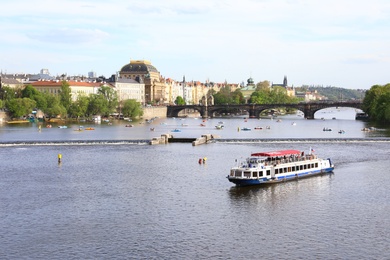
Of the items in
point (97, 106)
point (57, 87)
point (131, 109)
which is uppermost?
point (57, 87)

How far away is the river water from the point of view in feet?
112

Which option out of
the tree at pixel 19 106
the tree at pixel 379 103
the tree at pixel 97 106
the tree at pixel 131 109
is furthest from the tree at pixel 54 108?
the tree at pixel 379 103

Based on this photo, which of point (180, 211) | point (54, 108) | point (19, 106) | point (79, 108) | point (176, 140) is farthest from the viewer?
point (79, 108)

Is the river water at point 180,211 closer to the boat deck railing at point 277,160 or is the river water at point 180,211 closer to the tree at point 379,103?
the boat deck railing at point 277,160

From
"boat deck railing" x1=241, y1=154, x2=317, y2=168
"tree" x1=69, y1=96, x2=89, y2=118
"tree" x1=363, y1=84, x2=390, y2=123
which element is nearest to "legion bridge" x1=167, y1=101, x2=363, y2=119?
"tree" x1=363, y1=84, x2=390, y2=123

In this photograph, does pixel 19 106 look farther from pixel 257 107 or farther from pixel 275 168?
pixel 275 168

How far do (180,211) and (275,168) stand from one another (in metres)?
14.7

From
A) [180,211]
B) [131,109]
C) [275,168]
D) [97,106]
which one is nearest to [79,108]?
[97,106]

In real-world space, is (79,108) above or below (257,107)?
below

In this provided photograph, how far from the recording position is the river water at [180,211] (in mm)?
34281

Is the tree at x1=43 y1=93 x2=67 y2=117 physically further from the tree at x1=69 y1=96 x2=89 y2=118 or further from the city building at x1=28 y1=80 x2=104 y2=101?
the city building at x1=28 y1=80 x2=104 y2=101

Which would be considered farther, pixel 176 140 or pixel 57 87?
pixel 57 87

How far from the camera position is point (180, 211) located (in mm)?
42250

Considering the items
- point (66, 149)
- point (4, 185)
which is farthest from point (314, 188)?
point (66, 149)
